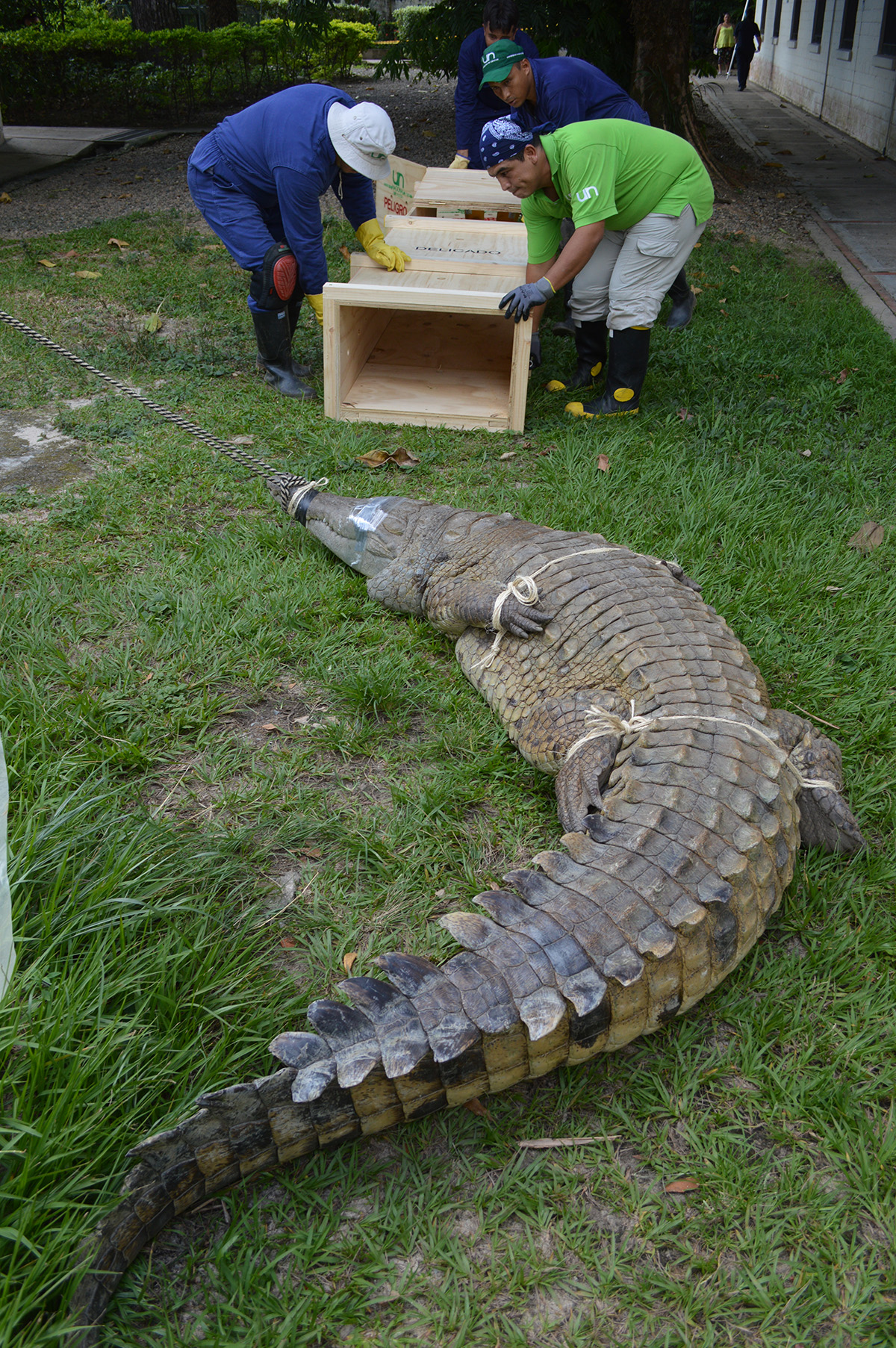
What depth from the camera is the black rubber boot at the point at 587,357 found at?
536 centimetres

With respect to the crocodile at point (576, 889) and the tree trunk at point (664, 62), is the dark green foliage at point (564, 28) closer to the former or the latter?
the tree trunk at point (664, 62)

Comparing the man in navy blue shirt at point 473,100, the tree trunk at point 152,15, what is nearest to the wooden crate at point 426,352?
the man in navy blue shirt at point 473,100

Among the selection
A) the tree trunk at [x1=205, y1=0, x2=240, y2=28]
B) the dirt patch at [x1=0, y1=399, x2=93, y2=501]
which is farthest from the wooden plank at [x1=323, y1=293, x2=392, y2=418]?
the tree trunk at [x1=205, y1=0, x2=240, y2=28]

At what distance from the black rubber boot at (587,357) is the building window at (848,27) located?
14.7m

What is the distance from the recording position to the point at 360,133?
471 cm

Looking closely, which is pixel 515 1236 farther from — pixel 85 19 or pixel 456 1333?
pixel 85 19

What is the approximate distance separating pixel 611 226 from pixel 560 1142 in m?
4.55

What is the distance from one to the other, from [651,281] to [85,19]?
49.4 ft

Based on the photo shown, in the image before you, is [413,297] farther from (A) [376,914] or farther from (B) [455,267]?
(A) [376,914]

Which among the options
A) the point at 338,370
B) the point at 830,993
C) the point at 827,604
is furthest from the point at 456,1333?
the point at 338,370

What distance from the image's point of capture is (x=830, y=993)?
2.13 m

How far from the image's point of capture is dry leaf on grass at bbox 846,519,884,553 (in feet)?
12.7

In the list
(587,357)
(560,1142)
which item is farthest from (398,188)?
(560,1142)

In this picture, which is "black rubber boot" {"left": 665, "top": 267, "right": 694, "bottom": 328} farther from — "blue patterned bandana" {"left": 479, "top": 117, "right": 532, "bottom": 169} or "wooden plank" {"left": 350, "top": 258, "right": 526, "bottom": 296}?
"wooden plank" {"left": 350, "top": 258, "right": 526, "bottom": 296}
